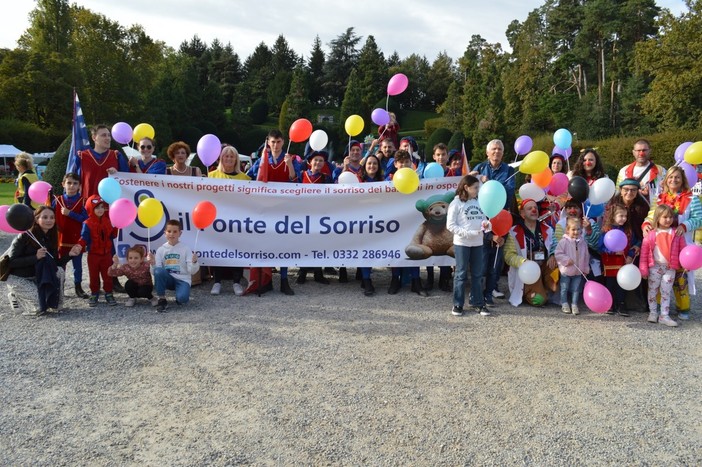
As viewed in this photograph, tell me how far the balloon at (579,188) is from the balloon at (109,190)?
216 inches

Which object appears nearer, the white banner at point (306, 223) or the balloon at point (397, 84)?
the white banner at point (306, 223)

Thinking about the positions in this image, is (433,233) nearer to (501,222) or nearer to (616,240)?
(501,222)

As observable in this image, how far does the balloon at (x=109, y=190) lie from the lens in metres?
6.55

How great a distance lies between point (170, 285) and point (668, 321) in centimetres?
587

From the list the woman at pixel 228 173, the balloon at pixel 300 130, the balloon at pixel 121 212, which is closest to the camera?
the balloon at pixel 121 212

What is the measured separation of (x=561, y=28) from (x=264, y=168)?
5550cm

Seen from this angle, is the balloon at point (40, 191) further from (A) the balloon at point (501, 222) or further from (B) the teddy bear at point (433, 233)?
(A) the balloon at point (501, 222)

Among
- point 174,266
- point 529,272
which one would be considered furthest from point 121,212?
point 529,272

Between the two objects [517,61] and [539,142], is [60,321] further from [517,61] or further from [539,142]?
[517,61]

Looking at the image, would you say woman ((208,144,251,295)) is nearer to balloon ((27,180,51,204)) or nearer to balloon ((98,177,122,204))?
balloon ((98,177,122,204))

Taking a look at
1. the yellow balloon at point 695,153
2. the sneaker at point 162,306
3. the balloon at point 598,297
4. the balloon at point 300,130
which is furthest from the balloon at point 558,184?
the sneaker at point 162,306

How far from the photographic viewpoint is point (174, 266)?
6797 millimetres

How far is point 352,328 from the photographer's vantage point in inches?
234

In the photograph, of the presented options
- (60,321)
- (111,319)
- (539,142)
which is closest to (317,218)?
(111,319)
